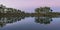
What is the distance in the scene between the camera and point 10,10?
5806cm

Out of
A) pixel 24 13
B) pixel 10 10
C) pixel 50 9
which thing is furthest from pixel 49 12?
pixel 10 10

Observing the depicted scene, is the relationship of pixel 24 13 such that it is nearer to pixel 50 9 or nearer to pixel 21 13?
pixel 21 13

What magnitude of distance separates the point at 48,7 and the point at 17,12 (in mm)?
11426

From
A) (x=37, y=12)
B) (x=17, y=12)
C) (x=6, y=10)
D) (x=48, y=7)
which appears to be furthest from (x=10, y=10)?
(x=48, y=7)

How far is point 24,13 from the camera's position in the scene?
52.4 m

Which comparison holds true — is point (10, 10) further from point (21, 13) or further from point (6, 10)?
point (21, 13)

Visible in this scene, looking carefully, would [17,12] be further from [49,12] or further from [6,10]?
[49,12]

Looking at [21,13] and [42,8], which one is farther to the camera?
[42,8]

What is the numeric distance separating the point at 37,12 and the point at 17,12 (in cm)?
736

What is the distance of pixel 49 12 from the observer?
5597 centimetres

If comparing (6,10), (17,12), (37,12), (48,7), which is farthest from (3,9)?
(48,7)

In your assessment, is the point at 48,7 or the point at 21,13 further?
the point at 48,7

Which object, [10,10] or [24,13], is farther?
[10,10]

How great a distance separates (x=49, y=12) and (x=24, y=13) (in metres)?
9.45
